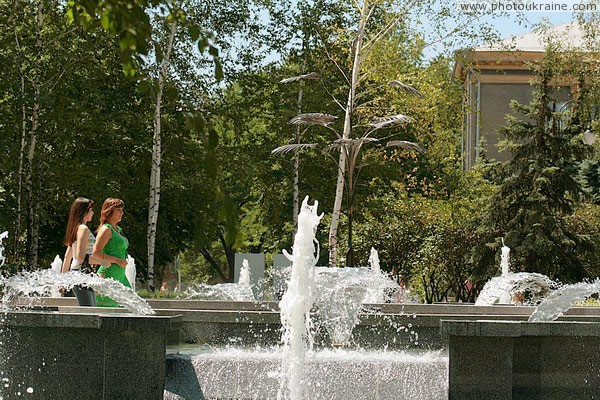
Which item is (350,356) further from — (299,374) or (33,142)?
(33,142)

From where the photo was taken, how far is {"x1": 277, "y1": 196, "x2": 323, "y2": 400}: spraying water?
29.3 feet

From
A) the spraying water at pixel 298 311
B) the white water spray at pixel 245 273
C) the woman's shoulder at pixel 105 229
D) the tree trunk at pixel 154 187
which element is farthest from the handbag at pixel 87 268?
the tree trunk at pixel 154 187

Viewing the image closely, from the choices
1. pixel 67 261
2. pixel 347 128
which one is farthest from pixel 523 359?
pixel 347 128

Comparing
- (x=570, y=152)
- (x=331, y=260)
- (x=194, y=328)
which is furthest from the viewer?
(x=570, y=152)

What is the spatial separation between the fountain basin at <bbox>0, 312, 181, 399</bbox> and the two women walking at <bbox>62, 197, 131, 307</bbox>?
122cm

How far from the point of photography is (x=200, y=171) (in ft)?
93.4

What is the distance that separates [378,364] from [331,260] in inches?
638

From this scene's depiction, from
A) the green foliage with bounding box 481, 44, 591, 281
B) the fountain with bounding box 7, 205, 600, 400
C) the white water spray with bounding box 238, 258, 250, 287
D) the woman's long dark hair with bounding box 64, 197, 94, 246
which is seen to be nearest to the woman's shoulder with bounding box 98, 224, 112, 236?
the woman's long dark hair with bounding box 64, 197, 94, 246

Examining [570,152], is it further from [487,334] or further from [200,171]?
[487,334]

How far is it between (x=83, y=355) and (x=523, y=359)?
11.0 feet

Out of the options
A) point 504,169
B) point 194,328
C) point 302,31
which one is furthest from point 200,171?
point 194,328

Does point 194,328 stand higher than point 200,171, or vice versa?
point 200,171

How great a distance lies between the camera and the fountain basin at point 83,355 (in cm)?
816

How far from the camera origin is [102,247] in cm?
955
